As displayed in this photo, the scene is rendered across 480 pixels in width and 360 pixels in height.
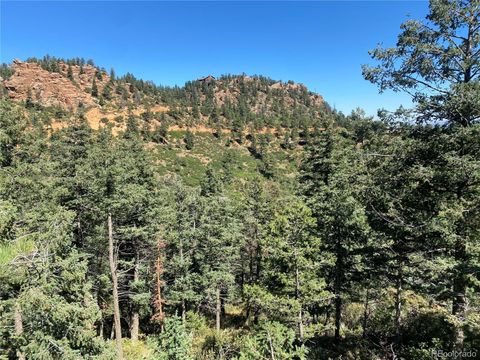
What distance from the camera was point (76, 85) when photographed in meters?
106

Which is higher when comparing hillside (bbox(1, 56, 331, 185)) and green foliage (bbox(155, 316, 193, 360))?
hillside (bbox(1, 56, 331, 185))

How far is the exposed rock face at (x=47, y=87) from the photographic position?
96.0 m

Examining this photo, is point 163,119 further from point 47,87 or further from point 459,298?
point 459,298

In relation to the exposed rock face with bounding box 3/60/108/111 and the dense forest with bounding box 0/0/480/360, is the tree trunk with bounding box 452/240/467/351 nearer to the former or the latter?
the dense forest with bounding box 0/0/480/360

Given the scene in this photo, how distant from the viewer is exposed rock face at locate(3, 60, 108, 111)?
96000mm

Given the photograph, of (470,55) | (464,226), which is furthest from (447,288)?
(470,55)

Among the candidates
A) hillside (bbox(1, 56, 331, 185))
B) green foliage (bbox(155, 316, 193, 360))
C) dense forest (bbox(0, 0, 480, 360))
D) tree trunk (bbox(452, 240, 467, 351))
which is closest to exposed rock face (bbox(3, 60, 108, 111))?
hillside (bbox(1, 56, 331, 185))

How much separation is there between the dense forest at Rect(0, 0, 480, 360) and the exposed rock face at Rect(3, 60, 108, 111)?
3317 inches

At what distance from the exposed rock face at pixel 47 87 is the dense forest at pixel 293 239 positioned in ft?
276

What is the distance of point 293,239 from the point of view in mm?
14484

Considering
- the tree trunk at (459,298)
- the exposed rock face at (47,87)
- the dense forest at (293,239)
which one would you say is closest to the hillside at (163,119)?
the exposed rock face at (47,87)

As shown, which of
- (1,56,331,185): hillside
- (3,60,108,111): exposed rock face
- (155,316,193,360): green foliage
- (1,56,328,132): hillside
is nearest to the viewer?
(155,316,193,360): green foliage

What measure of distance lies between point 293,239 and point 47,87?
110717mm

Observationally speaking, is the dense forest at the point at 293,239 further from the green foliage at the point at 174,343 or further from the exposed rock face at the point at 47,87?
the exposed rock face at the point at 47,87
